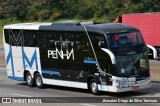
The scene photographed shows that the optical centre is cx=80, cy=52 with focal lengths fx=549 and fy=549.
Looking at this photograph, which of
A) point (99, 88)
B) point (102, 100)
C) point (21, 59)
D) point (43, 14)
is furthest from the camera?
point (43, 14)

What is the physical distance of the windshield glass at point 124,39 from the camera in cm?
2272

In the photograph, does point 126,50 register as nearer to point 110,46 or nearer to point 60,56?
point 110,46

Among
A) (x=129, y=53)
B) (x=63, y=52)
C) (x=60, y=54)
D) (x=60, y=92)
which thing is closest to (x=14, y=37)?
(x=60, y=54)

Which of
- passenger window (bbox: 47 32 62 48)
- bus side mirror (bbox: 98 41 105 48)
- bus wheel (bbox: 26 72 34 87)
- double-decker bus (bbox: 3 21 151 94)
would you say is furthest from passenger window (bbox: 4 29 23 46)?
bus side mirror (bbox: 98 41 105 48)

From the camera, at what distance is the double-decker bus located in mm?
22609

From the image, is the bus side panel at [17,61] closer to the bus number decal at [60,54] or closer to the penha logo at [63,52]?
the bus number decal at [60,54]

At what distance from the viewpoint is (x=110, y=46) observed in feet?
74.0

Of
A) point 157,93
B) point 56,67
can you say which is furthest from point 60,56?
point 157,93

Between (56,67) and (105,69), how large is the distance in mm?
3580

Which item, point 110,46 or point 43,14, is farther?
point 43,14

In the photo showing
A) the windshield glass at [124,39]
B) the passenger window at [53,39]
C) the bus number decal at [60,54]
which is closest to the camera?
the windshield glass at [124,39]

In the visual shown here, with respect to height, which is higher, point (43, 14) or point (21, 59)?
point (21, 59)

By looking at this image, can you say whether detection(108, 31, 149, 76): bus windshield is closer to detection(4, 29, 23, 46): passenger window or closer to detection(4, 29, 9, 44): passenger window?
detection(4, 29, 23, 46): passenger window

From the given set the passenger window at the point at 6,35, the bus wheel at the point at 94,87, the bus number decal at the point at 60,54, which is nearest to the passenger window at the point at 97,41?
the bus wheel at the point at 94,87
